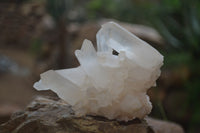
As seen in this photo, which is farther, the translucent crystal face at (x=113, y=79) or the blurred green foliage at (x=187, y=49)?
the blurred green foliage at (x=187, y=49)

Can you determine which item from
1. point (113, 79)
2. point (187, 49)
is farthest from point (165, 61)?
point (113, 79)

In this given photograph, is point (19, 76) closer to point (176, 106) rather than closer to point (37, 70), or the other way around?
point (37, 70)

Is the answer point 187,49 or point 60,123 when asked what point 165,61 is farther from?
point 60,123

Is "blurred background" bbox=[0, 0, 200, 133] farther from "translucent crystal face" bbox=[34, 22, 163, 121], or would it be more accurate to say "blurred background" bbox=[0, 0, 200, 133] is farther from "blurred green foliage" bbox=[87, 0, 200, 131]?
"translucent crystal face" bbox=[34, 22, 163, 121]

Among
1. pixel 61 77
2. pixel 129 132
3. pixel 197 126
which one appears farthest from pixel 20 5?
pixel 197 126

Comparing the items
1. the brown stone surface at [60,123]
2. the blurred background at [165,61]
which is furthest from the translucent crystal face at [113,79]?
the blurred background at [165,61]

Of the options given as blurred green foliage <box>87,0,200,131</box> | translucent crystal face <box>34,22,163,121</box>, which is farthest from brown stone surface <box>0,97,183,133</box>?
blurred green foliage <box>87,0,200,131</box>

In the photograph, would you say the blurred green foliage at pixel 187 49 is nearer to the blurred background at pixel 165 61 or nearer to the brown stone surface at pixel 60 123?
the blurred background at pixel 165 61
